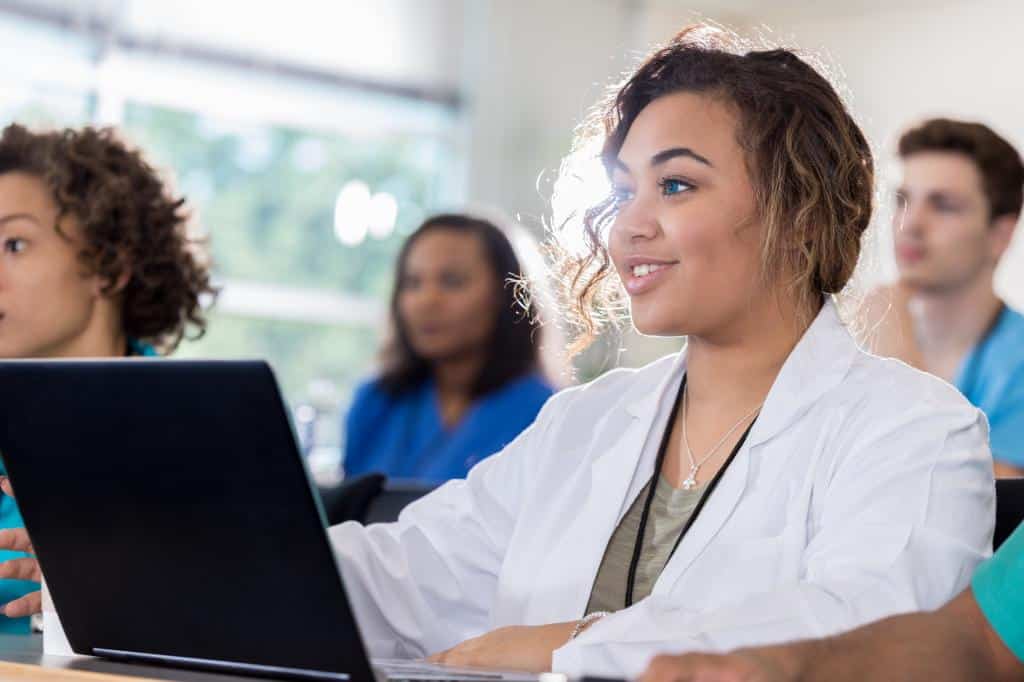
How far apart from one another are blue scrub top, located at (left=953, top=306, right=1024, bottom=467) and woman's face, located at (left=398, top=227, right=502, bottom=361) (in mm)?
1190

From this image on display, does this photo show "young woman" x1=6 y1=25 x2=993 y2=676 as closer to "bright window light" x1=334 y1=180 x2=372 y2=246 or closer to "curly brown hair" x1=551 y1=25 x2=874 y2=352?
"curly brown hair" x1=551 y1=25 x2=874 y2=352

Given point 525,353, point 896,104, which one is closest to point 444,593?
point 525,353

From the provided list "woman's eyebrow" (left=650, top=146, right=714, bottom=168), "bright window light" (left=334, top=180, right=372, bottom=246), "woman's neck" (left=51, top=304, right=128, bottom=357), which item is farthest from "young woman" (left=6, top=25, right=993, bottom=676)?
"bright window light" (left=334, top=180, right=372, bottom=246)

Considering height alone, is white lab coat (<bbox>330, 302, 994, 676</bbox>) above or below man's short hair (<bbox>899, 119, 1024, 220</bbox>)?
below

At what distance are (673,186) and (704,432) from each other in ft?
0.94

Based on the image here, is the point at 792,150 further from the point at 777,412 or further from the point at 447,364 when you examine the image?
the point at 447,364

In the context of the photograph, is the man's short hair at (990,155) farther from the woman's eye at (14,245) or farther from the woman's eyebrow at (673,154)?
the woman's eye at (14,245)

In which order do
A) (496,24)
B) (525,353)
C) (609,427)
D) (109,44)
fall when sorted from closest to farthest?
1. (609,427)
2. (525,353)
3. (109,44)
4. (496,24)

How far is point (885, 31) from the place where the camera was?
598 cm

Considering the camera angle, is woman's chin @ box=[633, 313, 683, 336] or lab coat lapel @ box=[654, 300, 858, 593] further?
woman's chin @ box=[633, 313, 683, 336]

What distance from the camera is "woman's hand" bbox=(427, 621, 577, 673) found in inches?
53.0

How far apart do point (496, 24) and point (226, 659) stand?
179 inches

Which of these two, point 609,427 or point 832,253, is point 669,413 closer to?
point 609,427

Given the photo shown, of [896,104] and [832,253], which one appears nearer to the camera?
[832,253]
